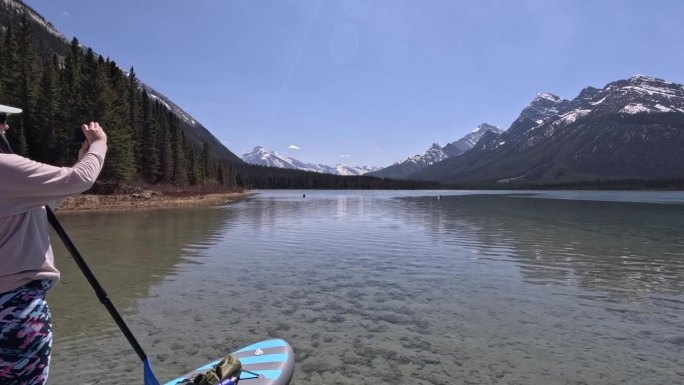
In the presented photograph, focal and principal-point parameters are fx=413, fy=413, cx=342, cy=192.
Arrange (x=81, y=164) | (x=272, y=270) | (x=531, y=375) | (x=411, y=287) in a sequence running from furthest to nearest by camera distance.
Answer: (x=272, y=270)
(x=411, y=287)
(x=531, y=375)
(x=81, y=164)

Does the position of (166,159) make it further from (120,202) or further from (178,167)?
(120,202)

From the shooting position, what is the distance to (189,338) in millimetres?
11273

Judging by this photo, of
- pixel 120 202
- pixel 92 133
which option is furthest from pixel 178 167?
pixel 92 133

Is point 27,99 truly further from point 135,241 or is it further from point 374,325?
point 374,325

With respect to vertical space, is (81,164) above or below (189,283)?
above

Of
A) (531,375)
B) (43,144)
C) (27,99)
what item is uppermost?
(27,99)

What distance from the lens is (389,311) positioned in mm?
14141

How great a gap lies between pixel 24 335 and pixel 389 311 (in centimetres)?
1148

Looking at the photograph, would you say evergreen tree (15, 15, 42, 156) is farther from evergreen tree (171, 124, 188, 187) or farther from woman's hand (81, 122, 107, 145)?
woman's hand (81, 122, 107, 145)

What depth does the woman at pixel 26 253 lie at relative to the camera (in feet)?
Answer: 12.5

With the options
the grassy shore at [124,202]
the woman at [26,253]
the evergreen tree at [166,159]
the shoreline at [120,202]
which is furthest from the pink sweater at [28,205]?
the evergreen tree at [166,159]

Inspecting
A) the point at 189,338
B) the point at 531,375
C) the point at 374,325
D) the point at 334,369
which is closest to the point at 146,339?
the point at 189,338

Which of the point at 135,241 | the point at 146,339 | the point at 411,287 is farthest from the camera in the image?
the point at 135,241

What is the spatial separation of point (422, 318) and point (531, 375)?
4.35 m
